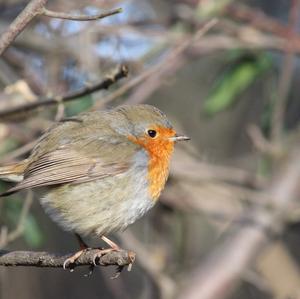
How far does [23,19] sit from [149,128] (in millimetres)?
1361

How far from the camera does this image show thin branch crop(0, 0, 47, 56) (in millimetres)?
2822

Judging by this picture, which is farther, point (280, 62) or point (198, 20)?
point (280, 62)

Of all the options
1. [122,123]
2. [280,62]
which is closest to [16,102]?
[122,123]

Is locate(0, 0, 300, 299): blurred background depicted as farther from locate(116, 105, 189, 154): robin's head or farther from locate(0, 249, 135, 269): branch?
locate(0, 249, 135, 269): branch

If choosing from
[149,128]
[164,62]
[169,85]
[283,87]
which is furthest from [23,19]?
[169,85]

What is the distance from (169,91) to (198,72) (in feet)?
1.12

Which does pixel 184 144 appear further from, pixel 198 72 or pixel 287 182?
pixel 198 72

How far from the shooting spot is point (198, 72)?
7500 mm

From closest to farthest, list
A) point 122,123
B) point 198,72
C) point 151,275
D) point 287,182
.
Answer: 1. point 122,123
2. point 151,275
3. point 287,182
4. point 198,72

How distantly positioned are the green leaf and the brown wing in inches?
64.8

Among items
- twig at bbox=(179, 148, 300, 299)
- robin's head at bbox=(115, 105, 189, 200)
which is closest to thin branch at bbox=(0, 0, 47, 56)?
robin's head at bbox=(115, 105, 189, 200)

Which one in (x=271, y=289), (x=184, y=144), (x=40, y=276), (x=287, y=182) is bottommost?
(x=40, y=276)

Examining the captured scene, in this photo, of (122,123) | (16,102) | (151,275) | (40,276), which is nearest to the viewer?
(122,123)

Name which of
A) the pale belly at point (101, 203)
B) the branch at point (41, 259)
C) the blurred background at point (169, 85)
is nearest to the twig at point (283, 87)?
the blurred background at point (169, 85)
